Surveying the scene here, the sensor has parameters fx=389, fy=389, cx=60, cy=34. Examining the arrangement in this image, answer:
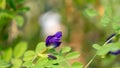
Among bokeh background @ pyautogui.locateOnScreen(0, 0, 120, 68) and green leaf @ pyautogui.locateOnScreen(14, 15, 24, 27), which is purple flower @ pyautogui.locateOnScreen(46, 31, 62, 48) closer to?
green leaf @ pyautogui.locateOnScreen(14, 15, 24, 27)

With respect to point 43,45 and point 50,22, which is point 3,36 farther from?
point 50,22

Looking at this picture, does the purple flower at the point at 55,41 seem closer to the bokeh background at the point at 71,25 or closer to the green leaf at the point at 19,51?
the green leaf at the point at 19,51

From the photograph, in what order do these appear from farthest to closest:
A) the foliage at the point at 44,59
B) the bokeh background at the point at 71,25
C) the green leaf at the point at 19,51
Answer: the bokeh background at the point at 71,25 < the green leaf at the point at 19,51 < the foliage at the point at 44,59

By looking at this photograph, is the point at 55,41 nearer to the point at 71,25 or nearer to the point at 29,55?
the point at 29,55

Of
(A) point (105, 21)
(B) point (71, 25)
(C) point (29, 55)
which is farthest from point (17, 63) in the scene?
(B) point (71, 25)

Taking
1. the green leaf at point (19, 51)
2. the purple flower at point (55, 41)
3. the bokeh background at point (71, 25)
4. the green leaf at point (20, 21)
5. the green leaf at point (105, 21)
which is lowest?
the purple flower at point (55, 41)

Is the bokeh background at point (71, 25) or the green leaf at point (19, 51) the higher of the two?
the bokeh background at point (71, 25)

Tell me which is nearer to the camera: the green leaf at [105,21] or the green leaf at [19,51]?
the green leaf at [105,21]

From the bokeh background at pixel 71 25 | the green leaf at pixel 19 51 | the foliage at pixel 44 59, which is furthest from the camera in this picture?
the bokeh background at pixel 71 25

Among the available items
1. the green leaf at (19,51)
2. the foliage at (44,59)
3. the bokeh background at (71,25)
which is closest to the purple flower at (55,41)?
the foliage at (44,59)

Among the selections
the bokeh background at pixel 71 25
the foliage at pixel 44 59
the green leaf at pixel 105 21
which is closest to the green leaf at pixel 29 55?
the foliage at pixel 44 59

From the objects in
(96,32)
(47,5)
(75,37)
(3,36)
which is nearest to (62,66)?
(3,36)
